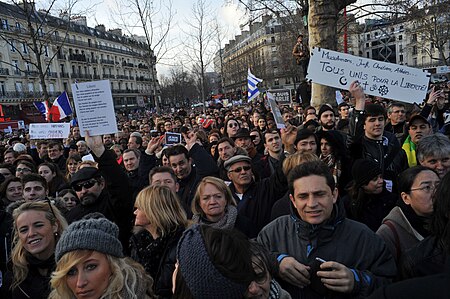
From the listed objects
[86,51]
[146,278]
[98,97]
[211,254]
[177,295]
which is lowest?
[146,278]

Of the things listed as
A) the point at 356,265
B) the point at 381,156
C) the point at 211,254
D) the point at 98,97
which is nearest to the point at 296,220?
the point at 356,265

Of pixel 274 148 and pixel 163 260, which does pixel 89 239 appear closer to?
pixel 163 260

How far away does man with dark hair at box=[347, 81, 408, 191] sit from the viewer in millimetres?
4211

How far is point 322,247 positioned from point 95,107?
127 inches

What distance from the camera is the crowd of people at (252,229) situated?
151cm

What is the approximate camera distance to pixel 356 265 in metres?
2.06

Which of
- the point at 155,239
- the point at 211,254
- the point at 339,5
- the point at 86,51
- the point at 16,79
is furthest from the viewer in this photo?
the point at 86,51

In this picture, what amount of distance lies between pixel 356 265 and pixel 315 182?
565 mm

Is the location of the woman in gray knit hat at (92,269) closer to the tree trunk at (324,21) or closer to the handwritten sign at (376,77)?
the handwritten sign at (376,77)

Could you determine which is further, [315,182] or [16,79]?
[16,79]

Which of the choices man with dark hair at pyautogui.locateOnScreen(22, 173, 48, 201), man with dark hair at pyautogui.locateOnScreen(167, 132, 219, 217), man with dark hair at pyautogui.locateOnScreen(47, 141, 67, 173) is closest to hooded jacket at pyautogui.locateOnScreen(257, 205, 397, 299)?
man with dark hair at pyautogui.locateOnScreen(167, 132, 219, 217)

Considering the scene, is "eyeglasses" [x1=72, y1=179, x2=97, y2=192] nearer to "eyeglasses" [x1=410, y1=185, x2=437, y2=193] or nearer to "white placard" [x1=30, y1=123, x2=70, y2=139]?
"eyeglasses" [x1=410, y1=185, x2=437, y2=193]

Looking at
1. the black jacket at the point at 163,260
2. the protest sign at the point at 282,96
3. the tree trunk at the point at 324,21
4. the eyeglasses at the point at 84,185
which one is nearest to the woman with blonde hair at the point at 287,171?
the black jacket at the point at 163,260

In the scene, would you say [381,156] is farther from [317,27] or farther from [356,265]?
[317,27]
